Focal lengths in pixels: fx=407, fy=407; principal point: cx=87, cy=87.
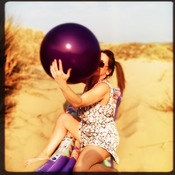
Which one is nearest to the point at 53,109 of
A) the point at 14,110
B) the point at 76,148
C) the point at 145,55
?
the point at 14,110

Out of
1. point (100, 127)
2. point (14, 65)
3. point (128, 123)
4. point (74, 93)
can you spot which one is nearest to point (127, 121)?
point (128, 123)

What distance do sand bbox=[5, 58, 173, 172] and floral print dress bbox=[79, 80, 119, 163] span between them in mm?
1216

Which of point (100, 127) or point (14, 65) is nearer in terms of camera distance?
point (100, 127)

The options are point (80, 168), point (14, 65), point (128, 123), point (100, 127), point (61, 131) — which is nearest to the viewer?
point (80, 168)

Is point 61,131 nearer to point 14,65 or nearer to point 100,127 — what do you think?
point 100,127

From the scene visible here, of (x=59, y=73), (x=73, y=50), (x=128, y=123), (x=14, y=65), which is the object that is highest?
(x=73, y=50)

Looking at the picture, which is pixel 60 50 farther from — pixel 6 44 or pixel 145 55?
pixel 145 55

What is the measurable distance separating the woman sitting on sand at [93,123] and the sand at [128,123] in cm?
99

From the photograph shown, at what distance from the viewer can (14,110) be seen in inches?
259

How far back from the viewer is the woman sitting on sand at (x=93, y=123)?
353cm

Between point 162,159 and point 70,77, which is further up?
point 70,77

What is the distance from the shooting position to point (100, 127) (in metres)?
3.78

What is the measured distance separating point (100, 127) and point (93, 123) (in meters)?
0.07

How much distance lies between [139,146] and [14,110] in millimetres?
2108
